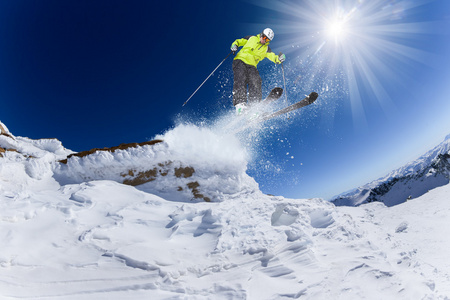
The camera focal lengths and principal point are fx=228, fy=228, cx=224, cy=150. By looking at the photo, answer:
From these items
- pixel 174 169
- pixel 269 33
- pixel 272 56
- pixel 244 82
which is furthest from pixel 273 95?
pixel 174 169

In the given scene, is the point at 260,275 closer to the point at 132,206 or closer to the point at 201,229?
the point at 201,229

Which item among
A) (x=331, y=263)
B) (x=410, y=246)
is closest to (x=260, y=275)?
(x=331, y=263)

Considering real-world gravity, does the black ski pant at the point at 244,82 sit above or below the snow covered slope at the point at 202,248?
above

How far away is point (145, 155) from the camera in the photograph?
9633 mm

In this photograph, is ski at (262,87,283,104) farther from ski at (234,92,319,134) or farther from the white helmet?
the white helmet

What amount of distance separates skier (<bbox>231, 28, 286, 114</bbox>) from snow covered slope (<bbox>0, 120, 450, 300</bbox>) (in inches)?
230

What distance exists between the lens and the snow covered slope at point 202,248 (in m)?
3.61

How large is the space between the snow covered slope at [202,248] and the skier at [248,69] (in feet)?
19.1

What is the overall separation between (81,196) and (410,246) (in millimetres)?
8589

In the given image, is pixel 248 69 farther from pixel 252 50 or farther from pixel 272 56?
pixel 272 56

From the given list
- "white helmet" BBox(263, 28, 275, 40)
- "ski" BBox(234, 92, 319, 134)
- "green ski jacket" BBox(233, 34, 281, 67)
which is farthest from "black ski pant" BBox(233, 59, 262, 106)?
"white helmet" BBox(263, 28, 275, 40)

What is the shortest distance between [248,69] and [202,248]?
942 centimetres

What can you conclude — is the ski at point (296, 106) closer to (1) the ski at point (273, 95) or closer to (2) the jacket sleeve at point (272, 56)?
(1) the ski at point (273, 95)

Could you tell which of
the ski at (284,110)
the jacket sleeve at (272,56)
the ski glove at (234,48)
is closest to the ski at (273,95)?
the ski at (284,110)
